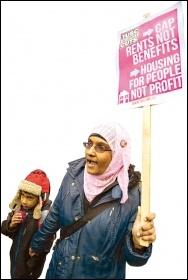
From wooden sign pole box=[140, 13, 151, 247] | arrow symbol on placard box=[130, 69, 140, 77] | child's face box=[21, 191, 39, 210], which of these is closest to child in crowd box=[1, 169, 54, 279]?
child's face box=[21, 191, 39, 210]

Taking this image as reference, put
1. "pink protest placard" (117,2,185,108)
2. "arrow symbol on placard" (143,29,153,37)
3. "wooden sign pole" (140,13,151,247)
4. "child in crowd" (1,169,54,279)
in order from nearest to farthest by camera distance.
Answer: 1. "wooden sign pole" (140,13,151,247)
2. "pink protest placard" (117,2,185,108)
3. "arrow symbol on placard" (143,29,153,37)
4. "child in crowd" (1,169,54,279)

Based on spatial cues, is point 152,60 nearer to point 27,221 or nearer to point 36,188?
point 36,188

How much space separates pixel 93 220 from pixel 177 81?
692 mm

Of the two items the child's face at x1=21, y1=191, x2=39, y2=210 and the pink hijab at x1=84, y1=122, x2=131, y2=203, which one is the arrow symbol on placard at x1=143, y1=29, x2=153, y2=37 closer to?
the pink hijab at x1=84, y1=122, x2=131, y2=203

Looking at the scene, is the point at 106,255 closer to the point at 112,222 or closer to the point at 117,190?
the point at 112,222

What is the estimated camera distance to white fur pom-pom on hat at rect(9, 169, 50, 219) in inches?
75.4

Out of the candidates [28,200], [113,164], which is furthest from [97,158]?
[28,200]

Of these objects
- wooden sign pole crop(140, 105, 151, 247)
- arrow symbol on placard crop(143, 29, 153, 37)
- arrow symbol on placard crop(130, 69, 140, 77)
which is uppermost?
arrow symbol on placard crop(143, 29, 153, 37)

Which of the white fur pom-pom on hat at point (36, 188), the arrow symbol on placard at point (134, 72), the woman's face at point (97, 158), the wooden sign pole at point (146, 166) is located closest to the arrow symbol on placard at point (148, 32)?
the arrow symbol on placard at point (134, 72)

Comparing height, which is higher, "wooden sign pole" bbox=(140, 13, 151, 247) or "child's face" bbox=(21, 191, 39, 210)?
"wooden sign pole" bbox=(140, 13, 151, 247)

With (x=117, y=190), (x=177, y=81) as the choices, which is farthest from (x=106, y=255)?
(x=177, y=81)

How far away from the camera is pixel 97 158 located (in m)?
1.58

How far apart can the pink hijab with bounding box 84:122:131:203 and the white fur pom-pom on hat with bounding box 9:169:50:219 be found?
41 centimetres

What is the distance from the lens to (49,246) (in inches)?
73.3
